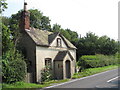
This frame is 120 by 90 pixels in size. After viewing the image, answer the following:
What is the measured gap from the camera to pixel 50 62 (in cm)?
2553

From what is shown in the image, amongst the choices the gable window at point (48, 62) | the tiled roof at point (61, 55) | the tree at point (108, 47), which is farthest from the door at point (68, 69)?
the tree at point (108, 47)

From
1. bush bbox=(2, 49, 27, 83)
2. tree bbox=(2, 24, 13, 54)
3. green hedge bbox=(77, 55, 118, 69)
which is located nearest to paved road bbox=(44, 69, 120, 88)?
bush bbox=(2, 49, 27, 83)

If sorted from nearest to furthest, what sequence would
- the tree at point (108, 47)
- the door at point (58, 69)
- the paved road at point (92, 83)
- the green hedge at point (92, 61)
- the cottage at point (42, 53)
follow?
the paved road at point (92, 83), the cottage at point (42, 53), the door at point (58, 69), the green hedge at point (92, 61), the tree at point (108, 47)

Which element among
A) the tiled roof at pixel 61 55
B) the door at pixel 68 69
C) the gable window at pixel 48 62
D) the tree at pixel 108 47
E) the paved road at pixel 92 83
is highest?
the tree at pixel 108 47

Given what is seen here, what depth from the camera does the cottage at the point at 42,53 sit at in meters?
22.9

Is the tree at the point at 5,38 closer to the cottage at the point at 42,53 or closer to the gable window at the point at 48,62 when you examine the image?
the cottage at the point at 42,53

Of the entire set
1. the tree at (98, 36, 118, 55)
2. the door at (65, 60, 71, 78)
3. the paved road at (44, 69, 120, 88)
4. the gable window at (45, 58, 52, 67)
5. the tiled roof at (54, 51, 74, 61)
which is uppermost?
the tree at (98, 36, 118, 55)

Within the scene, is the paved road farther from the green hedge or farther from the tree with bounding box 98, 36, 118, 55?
the tree with bounding box 98, 36, 118, 55

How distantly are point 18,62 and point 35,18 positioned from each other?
34.7 metres

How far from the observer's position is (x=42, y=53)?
78.4ft

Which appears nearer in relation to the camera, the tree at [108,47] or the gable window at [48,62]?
the gable window at [48,62]

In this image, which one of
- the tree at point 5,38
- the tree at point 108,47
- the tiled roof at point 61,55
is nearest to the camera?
the tree at point 5,38

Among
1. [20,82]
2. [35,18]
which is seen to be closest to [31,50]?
[20,82]

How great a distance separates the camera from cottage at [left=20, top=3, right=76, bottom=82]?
22.9 metres
